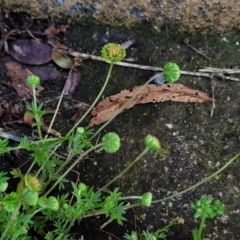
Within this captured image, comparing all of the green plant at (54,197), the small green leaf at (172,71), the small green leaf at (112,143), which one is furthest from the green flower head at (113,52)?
the small green leaf at (112,143)

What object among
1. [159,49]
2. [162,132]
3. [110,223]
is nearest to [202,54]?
[159,49]

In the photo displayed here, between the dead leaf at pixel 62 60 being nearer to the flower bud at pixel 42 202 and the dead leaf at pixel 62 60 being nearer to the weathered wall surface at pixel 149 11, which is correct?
the weathered wall surface at pixel 149 11

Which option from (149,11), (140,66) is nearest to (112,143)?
(140,66)

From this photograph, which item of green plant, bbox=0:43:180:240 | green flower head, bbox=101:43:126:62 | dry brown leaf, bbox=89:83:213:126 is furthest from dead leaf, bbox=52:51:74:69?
green flower head, bbox=101:43:126:62

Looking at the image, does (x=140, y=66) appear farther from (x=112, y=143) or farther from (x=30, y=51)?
(x=112, y=143)

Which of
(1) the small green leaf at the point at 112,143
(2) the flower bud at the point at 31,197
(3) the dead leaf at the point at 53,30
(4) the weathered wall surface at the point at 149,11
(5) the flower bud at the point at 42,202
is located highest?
(1) the small green leaf at the point at 112,143

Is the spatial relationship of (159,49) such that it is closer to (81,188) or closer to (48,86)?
(48,86)
